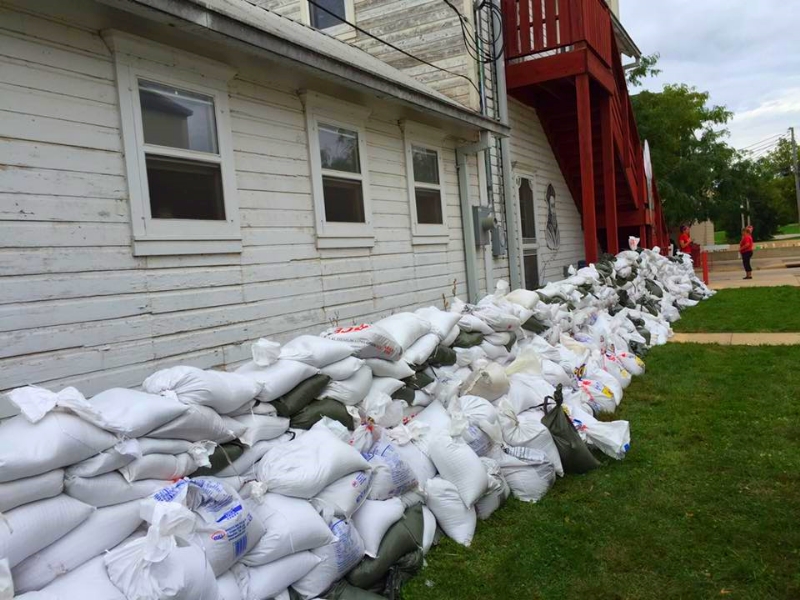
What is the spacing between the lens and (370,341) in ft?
11.1

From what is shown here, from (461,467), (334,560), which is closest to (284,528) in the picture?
(334,560)

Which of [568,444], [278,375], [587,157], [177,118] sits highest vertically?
[587,157]

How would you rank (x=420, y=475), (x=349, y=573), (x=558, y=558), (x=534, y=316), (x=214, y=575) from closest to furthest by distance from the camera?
(x=214, y=575)
(x=349, y=573)
(x=558, y=558)
(x=420, y=475)
(x=534, y=316)

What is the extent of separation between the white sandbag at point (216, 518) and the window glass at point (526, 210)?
7.56 meters

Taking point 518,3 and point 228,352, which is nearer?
point 228,352

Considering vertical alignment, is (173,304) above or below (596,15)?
below

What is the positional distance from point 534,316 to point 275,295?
2.46 m

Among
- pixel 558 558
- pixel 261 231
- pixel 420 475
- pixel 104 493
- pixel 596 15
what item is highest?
pixel 596 15

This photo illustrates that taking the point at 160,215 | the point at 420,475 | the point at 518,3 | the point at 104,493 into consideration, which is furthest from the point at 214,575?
the point at 518,3

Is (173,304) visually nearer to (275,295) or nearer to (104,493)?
(275,295)

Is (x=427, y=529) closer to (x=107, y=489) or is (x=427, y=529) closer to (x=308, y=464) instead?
(x=308, y=464)

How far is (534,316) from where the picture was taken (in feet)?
18.4

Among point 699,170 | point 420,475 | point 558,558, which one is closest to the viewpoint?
point 558,558

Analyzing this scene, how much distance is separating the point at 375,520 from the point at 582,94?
7023 mm
